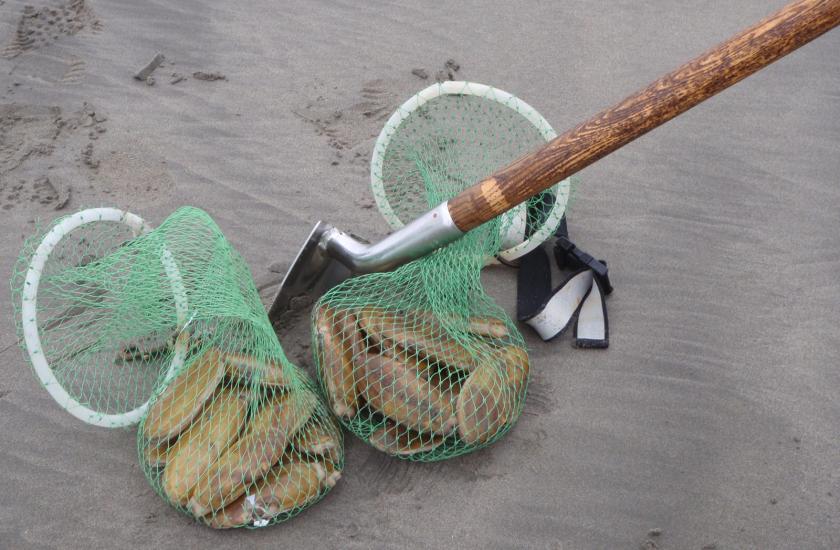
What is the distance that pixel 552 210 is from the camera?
346cm

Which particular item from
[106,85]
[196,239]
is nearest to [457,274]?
[196,239]

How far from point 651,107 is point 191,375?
1737 millimetres

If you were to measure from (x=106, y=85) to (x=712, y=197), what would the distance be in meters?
3.21

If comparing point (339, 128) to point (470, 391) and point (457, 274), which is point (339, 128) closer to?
point (457, 274)

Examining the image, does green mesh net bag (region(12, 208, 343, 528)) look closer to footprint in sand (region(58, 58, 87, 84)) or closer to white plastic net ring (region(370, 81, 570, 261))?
white plastic net ring (region(370, 81, 570, 261))

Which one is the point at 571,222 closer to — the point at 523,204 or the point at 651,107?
the point at 523,204

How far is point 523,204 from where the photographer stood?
3.49 m

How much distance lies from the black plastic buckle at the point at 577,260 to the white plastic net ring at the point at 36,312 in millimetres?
1540

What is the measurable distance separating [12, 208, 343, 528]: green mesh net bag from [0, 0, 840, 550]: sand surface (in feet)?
0.39

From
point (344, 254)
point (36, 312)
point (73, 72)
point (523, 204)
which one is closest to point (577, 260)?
point (523, 204)

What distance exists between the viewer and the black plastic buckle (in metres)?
3.41

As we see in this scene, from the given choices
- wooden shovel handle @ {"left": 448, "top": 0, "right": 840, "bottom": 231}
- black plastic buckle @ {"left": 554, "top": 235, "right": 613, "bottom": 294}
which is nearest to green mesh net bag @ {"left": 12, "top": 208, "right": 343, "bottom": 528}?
wooden shovel handle @ {"left": 448, "top": 0, "right": 840, "bottom": 231}

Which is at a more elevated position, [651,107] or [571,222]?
[651,107]

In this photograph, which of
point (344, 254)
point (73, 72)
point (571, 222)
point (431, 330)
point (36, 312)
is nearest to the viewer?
point (36, 312)
